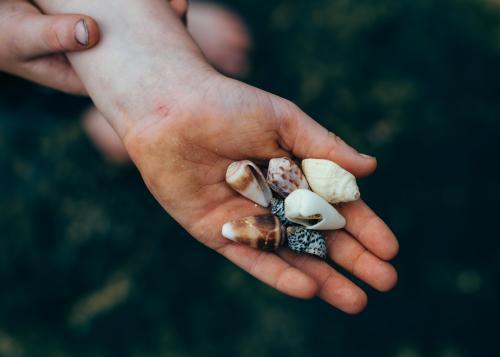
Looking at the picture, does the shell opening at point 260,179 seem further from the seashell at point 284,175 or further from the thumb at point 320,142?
the thumb at point 320,142

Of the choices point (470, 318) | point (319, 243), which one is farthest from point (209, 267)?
point (470, 318)

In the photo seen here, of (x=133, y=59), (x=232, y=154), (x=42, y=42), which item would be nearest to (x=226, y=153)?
(x=232, y=154)

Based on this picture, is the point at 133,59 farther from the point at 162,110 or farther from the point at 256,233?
the point at 256,233

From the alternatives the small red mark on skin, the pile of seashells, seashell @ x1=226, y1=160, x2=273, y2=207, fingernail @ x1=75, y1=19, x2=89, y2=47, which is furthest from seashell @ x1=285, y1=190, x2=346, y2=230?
fingernail @ x1=75, y1=19, x2=89, y2=47

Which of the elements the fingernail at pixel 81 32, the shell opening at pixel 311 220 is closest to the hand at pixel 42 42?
the fingernail at pixel 81 32

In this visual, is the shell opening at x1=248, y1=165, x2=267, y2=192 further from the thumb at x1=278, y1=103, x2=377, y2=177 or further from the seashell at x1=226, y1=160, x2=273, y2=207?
the thumb at x1=278, y1=103, x2=377, y2=177
